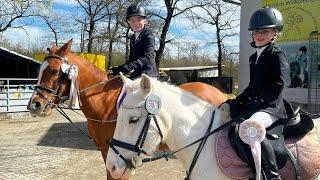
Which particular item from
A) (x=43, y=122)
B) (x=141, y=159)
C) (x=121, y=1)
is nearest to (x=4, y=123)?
(x=43, y=122)

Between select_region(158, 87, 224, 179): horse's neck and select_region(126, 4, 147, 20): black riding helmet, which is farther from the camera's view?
select_region(126, 4, 147, 20): black riding helmet

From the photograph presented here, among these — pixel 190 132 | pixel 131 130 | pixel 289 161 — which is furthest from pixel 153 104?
pixel 289 161

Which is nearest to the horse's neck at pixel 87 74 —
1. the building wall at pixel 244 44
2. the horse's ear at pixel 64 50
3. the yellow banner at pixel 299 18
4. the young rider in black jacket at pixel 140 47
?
the horse's ear at pixel 64 50

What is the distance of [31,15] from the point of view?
108ft

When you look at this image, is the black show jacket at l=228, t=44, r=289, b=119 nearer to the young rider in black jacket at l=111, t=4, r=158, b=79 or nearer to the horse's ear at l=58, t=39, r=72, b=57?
the young rider in black jacket at l=111, t=4, r=158, b=79

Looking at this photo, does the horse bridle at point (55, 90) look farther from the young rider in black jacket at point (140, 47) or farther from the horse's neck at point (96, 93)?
the young rider in black jacket at point (140, 47)

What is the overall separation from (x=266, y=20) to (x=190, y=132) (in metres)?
0.99

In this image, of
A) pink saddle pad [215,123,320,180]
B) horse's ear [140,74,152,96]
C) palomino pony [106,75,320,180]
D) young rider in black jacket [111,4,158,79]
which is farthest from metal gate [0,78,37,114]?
pink saddle pad [215,123,320,180]

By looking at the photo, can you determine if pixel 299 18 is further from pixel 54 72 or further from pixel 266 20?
pixel 266 20

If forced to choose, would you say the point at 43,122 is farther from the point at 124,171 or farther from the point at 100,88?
the point at 124,171

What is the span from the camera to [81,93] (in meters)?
5.17

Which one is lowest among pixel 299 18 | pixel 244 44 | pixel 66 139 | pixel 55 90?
pixel 66 139

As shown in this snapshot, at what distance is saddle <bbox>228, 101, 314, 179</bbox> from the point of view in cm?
291

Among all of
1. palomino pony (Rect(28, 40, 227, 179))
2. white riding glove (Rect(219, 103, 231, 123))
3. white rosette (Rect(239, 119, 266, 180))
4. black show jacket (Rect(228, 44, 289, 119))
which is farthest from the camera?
palomino pony (Rect(28, 40, 227, 179))
